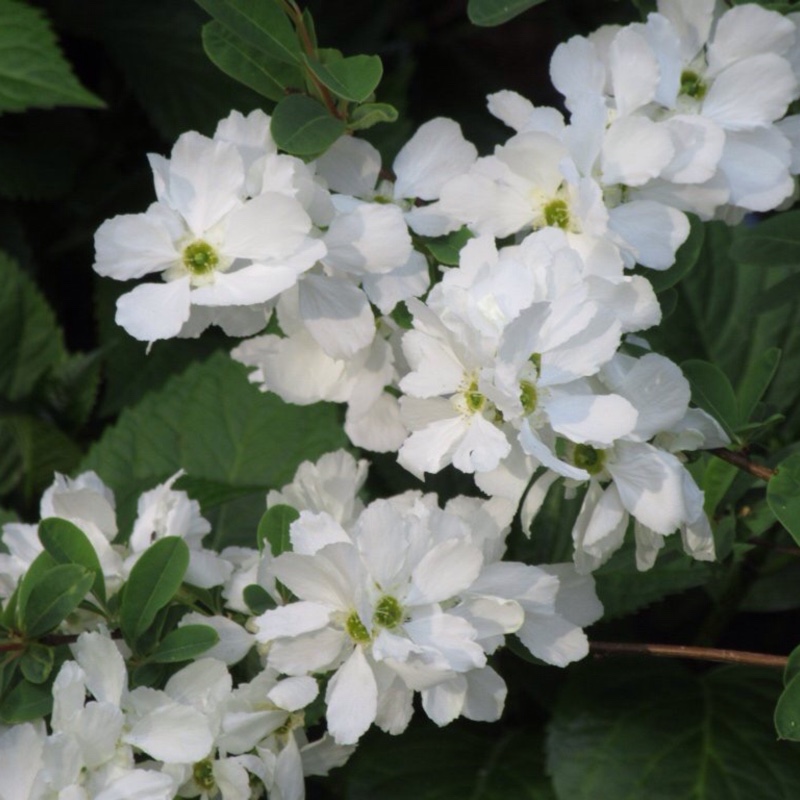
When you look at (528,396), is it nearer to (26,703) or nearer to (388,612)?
(388,612)

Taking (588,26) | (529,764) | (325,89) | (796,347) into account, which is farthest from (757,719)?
(588,26)

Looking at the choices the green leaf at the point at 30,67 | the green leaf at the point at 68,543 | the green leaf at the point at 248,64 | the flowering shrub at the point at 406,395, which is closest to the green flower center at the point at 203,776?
the flowering shrub at the point at 406,395

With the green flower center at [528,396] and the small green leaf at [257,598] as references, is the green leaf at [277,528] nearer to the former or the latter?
the small green leaf at [257,598]

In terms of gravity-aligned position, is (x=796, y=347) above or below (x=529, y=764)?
above

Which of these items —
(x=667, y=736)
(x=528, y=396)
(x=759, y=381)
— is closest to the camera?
(x=528, y=396)

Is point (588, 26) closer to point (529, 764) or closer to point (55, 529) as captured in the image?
point (529, 764)

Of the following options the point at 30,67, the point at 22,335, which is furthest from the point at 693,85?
the point at 22,335
